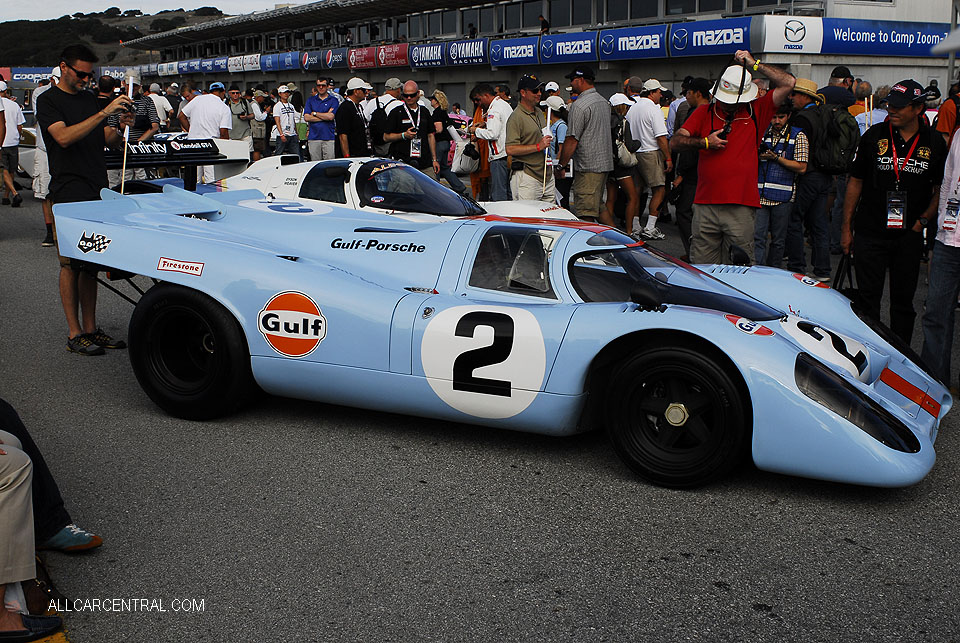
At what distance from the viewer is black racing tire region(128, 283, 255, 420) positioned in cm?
488

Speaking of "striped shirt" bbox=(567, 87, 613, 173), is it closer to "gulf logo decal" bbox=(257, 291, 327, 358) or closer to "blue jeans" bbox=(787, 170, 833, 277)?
"blue jeans" bbox=(787, 170, 833, 277)

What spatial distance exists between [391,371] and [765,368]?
1759 mm

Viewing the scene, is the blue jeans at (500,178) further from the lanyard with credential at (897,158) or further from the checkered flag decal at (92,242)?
the checkered flag decal at (92,242)

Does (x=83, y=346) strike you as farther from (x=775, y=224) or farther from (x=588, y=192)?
(x=775, y=224)

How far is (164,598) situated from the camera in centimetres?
319

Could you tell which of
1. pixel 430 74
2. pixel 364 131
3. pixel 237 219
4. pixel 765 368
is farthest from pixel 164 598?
pixel 430 74

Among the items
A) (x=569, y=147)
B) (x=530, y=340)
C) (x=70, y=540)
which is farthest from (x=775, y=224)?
(x=70, y=540)

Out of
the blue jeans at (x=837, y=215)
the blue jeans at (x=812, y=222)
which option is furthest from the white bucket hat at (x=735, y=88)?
the blue jeans at (x=837, y=215)

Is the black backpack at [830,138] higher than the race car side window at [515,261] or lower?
higher

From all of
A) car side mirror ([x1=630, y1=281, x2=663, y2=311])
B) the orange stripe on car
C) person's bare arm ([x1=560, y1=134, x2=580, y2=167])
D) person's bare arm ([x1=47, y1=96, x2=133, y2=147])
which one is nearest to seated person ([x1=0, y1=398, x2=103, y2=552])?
car side mirror ([x1=630, y1=281, x2=663, y2=311])

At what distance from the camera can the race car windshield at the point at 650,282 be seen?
459 centimetres

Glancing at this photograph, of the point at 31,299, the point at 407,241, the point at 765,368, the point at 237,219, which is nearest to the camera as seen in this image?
the point at 765,368

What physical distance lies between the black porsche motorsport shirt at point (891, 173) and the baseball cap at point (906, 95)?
256 mm

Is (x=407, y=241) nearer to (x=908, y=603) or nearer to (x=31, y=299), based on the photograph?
(x=908, y=603)
